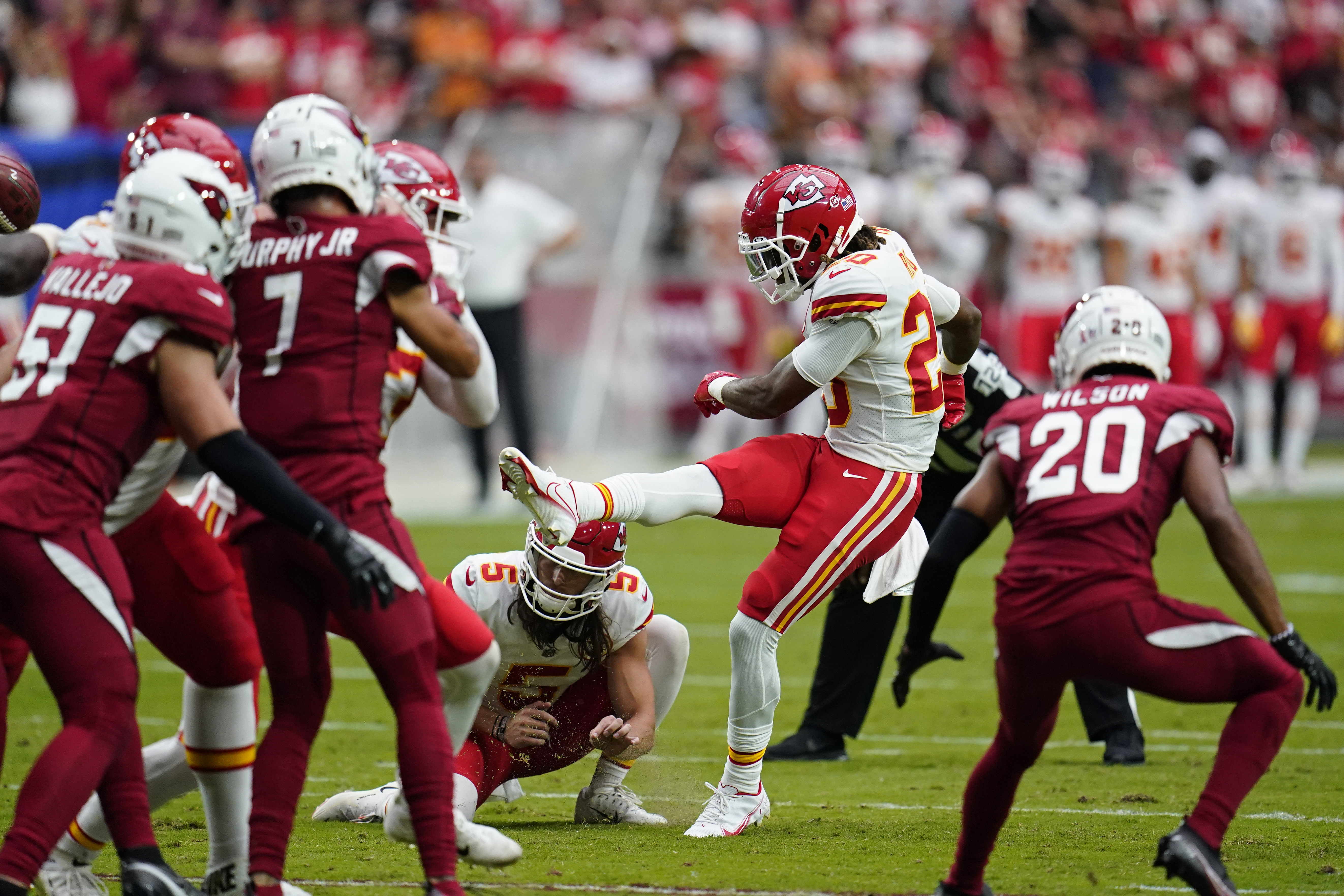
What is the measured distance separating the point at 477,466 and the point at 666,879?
774cm

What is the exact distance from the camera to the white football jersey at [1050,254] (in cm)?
1349

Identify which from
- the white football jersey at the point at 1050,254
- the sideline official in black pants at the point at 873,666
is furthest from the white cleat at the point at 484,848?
the white football jersey at the point at 1050,254

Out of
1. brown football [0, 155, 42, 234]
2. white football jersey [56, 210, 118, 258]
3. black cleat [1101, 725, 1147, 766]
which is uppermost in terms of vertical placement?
brown football [0, 155, 42, 234]

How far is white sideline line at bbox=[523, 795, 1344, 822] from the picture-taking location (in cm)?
471

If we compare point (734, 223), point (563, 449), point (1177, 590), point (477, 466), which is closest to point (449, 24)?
point (734, 223)

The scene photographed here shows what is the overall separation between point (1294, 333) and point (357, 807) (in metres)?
10.1

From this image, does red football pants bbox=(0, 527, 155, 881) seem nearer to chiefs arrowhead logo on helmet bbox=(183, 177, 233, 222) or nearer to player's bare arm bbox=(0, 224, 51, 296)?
chiefs arrowhead logo on helmet bbox=(183, 177, 233, 222)

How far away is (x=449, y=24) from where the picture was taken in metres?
15.4

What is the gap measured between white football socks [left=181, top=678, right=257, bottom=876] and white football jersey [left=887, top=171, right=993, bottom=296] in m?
10.6

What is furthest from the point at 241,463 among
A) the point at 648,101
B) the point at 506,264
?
the point at 648,101

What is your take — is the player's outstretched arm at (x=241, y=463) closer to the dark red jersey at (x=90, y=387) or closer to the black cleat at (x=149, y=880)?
the dark red jersey at (x=90, y=387)

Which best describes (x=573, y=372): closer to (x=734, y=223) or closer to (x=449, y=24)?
(x=734, y=223)

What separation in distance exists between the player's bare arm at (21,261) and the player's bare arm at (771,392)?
1.79 m

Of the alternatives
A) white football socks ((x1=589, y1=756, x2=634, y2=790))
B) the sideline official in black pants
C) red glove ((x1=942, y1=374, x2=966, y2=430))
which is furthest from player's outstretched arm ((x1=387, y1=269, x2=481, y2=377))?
the sideline official in black pants
